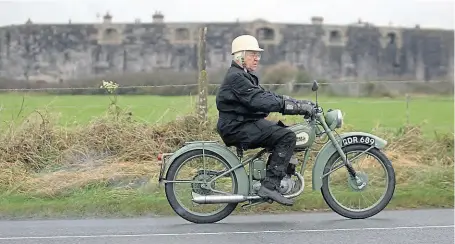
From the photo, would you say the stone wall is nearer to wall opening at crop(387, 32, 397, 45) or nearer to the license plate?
wall opening at crop(387, 32, 397, 45)

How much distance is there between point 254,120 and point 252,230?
1.10 meters

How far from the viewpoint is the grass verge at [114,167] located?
26.5 feet

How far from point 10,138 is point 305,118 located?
4733 mm

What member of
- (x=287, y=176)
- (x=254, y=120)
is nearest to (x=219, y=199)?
(x=287, y=176)

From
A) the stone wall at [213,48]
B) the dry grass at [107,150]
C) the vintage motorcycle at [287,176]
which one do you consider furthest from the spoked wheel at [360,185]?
the stone wall at [213,48]

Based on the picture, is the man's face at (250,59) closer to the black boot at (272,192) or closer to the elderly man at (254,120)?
the elderly man at (254,120)

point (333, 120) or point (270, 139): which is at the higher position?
point (333, 120)

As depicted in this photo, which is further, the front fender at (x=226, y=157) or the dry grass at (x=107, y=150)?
the dry grass at (x=107, y=150)

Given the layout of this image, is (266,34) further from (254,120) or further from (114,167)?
(254,120)

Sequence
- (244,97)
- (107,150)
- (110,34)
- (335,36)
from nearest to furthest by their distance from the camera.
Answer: (244,97) < (107,150) < (110,34) < (335,36)

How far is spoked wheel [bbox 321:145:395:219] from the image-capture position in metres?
7.44

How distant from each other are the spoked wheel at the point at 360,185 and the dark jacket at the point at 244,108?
846 millimetres

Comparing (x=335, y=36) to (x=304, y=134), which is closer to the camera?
(x=304, y=134)

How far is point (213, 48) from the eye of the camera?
45.4 metres
